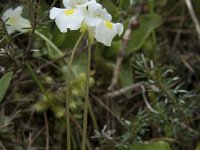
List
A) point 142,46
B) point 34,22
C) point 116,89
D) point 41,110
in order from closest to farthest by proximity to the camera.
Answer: point 34,22 < point 41,110 < point 116,89 < point 142,46

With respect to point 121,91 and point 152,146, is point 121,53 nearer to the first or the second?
point 121,91

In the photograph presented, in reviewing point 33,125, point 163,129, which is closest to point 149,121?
point 163,129

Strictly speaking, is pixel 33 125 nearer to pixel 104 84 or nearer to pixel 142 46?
pixel 104 84

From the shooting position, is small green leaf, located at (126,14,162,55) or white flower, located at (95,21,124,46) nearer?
white flower, located at (95,21,124,46)

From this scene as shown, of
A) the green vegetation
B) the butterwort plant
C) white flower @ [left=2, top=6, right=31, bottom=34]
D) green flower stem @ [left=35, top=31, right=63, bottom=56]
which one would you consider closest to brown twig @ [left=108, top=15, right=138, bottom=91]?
the green vegetation

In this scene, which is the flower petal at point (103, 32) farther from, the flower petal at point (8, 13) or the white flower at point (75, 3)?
the flower petal at point (8, 13)

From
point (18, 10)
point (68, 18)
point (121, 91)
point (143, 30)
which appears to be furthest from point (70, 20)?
point (143, 30)

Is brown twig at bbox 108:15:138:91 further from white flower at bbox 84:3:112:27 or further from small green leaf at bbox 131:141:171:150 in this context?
white flower at bbox 84:3:112:27
